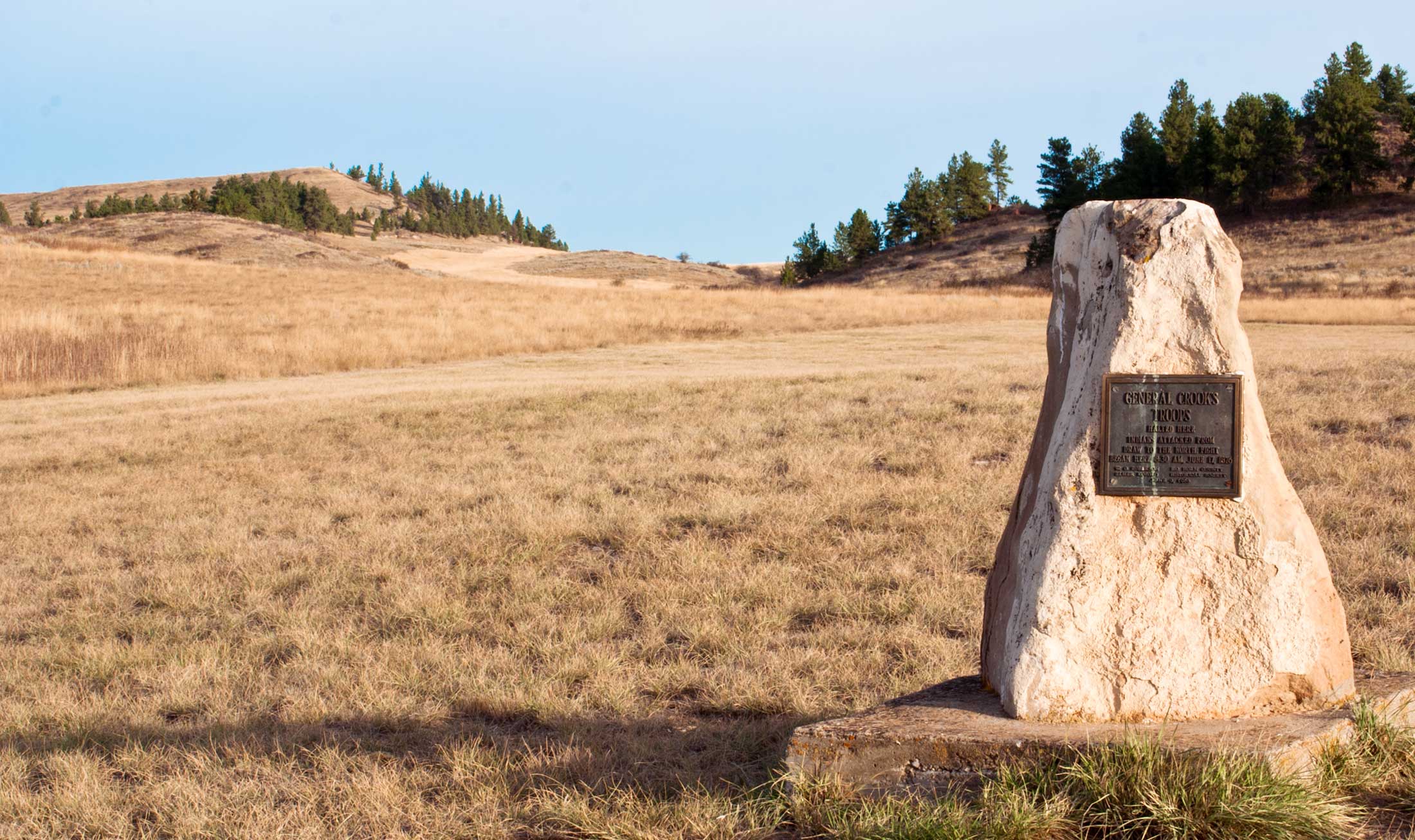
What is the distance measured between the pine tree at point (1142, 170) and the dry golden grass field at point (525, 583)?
175ft

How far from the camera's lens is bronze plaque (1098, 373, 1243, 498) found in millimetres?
3785

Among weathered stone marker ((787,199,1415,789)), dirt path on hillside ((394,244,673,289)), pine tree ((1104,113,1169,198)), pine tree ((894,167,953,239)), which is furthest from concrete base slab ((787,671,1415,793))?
pine tree ((894,167,953,239))

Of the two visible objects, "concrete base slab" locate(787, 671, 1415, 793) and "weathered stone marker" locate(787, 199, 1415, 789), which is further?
"weathered stone marker" locate(787, 199, 1415, 789)

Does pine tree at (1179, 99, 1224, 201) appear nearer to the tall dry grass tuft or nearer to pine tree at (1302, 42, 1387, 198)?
pine tree at (1302, 42, 1387, 198)

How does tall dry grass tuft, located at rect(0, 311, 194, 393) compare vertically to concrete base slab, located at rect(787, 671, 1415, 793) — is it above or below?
above

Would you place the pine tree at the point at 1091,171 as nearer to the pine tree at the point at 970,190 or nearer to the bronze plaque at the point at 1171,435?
the pine tree at the point at 970,190

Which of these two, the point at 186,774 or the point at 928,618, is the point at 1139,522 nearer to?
the point at 928,618

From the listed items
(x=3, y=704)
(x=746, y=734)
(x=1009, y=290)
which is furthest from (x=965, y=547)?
(x=1009, y=290)

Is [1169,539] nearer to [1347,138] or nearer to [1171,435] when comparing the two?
[1171,435]

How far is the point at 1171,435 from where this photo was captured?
148 inches

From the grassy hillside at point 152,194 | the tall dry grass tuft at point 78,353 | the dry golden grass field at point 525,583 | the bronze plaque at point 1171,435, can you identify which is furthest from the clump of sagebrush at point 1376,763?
the grassy hillside at point 152,194

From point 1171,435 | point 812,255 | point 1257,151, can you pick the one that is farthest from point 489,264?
point 1171,435

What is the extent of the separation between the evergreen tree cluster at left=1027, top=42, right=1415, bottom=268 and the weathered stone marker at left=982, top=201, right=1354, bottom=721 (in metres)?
59.2

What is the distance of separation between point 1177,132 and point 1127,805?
73423mm
